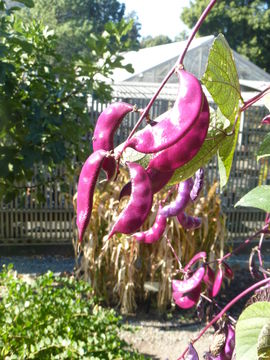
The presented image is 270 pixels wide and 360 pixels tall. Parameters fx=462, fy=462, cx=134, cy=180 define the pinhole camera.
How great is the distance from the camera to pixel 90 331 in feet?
5.92

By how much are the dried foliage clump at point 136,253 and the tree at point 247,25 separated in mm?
13382

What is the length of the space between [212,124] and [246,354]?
0.18 meters

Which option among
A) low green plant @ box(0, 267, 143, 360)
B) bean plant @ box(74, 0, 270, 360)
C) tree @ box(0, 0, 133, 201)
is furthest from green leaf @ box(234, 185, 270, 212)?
tree @ box(0, 0, 133, 201)

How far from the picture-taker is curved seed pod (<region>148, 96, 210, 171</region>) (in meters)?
0.25

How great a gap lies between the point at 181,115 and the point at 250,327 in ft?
0.72

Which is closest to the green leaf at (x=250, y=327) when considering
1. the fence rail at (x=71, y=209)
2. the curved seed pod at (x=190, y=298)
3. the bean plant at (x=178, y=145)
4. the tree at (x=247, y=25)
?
the bean plant at (x=178, y=145)

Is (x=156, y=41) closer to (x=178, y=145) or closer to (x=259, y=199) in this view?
(x=259, y=199)

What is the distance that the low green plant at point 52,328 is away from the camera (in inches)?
59.9

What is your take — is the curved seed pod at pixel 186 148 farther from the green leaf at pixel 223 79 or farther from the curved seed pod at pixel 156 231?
the curved seed pod at pixel 156 231

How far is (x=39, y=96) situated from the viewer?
2109 millimetres

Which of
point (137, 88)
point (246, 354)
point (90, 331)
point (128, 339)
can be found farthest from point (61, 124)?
point (137, 88)

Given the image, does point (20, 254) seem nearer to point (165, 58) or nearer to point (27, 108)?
point (27, 108)

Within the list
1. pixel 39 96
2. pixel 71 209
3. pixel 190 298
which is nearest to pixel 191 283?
pixel 190 298

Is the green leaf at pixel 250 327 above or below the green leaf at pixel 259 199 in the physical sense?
below
